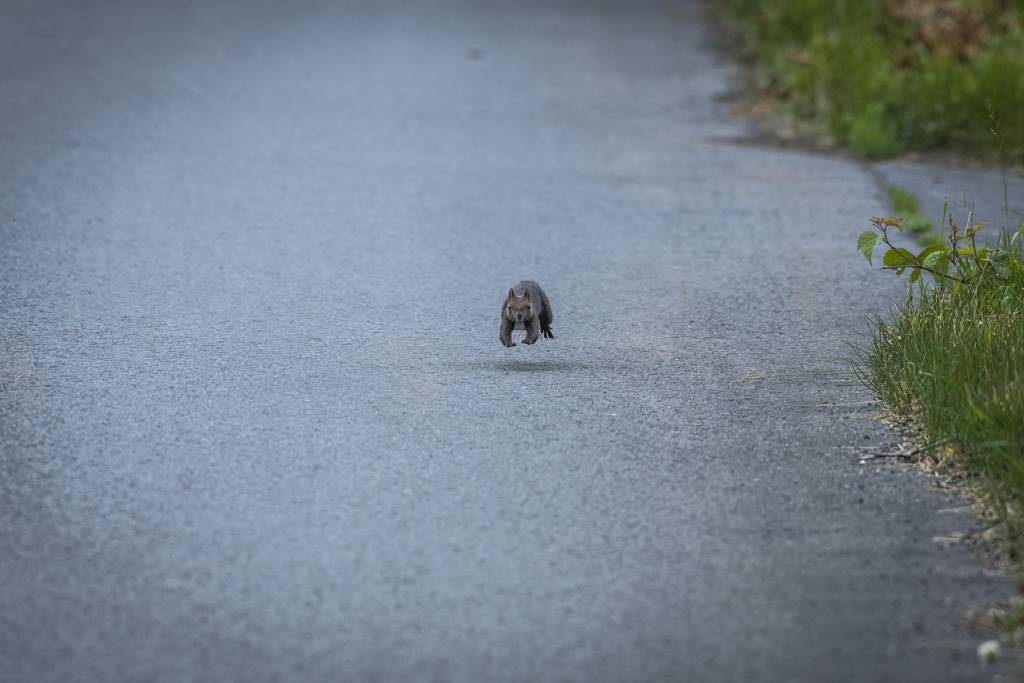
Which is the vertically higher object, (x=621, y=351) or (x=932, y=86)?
(x=932, y=86)

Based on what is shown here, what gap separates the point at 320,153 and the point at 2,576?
622 cm

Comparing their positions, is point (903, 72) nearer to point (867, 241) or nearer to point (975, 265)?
point (975, 265)

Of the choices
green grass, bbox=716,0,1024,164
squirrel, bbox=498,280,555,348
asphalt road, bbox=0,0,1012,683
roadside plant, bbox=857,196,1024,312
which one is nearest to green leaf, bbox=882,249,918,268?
roadside plant, bbox=857,196,1024,312

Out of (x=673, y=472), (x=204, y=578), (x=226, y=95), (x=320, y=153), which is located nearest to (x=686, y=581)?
(x=673, y=472)

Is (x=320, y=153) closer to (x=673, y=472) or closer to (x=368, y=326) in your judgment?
(x=368, y=326)

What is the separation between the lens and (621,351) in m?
5.45

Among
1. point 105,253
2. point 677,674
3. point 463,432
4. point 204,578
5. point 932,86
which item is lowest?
point 677,674

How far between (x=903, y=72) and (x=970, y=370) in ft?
21.4

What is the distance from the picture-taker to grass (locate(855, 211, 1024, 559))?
12.9 ft

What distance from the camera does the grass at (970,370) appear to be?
3930mm

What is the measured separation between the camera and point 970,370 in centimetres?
429

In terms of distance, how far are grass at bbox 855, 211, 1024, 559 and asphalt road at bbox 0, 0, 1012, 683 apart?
222 mm

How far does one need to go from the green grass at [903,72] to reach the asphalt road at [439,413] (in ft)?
3.16

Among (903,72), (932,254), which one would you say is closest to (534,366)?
(932,254)
